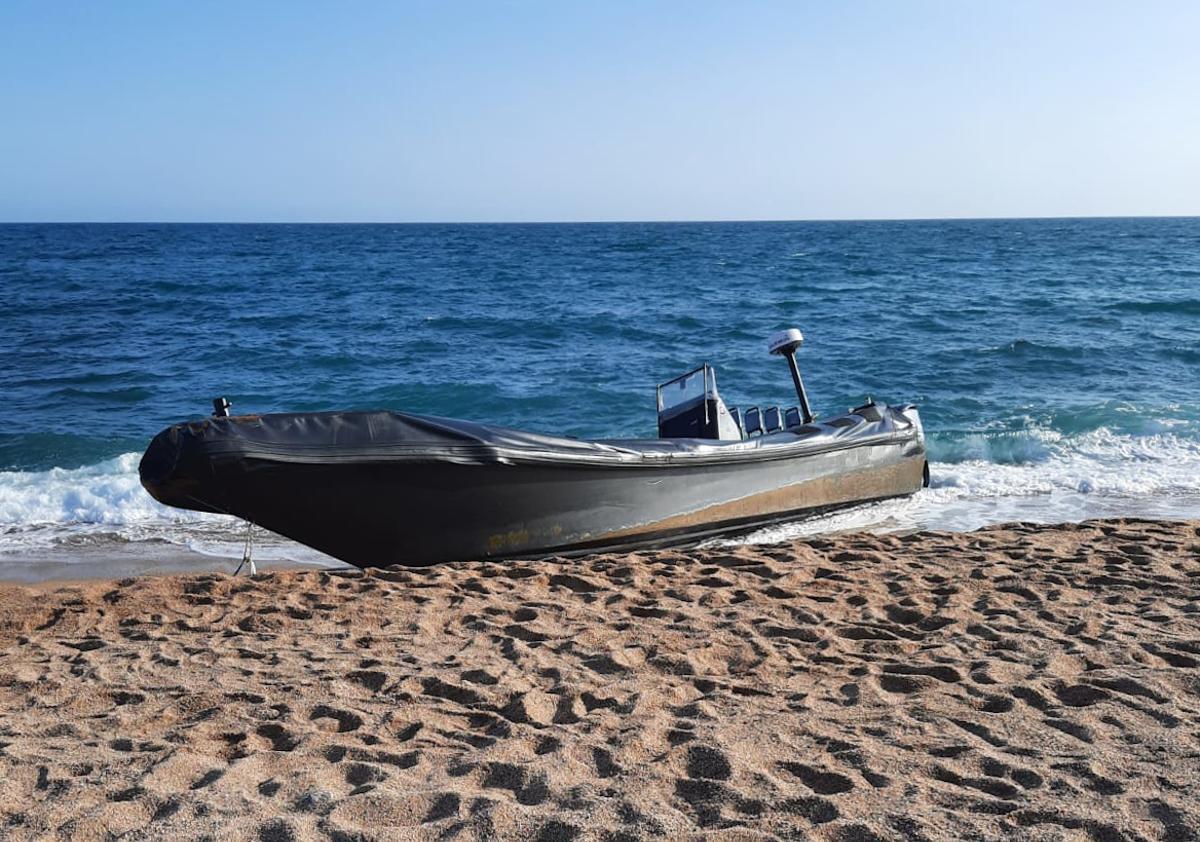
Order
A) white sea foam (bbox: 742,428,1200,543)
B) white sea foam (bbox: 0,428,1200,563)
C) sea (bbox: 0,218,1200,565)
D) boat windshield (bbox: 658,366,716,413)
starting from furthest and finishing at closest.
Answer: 1. sea (bbox: 0,218,1200,565)
2. white sea foam (bbox: 742,428,1200,543)
3. white sea foam (bbox: 0,428,1200,563)
4. boat windshield (bbox: 658,366,716,413)

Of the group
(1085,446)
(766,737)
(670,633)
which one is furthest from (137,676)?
(1085,446)

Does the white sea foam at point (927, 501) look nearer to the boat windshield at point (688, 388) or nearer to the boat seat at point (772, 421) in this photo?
the boat seat at point (772, 421)

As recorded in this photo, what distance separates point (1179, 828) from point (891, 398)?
47.8ft

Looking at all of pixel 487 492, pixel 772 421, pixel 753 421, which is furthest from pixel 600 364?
pixel 487 492

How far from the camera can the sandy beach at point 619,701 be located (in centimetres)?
336

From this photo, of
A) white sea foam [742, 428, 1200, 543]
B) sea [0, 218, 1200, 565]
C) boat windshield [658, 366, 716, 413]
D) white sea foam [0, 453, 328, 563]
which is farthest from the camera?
sea [0, 218, 1200, 565]

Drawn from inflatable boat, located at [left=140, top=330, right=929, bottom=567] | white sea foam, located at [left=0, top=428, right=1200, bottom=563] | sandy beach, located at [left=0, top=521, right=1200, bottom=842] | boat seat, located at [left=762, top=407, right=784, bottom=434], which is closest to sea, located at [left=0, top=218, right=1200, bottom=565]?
white sea foam, located at [left=0, top=428, right=1200, bottom=563]

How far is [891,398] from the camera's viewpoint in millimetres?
17297

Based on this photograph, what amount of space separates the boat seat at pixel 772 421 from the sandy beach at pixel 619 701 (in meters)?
2.89

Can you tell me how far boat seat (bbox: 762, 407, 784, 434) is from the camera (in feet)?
32.4

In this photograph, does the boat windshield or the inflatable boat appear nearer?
the inflatable boat

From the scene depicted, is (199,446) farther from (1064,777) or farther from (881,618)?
(1064,777)

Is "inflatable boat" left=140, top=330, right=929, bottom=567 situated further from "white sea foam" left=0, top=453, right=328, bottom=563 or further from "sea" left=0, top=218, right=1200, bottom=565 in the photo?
"white sea foam" left=0, top=453, right=328, bottom=563

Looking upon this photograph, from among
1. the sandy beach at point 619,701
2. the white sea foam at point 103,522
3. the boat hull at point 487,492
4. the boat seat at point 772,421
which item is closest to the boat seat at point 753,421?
the boat seat at point 772,421
